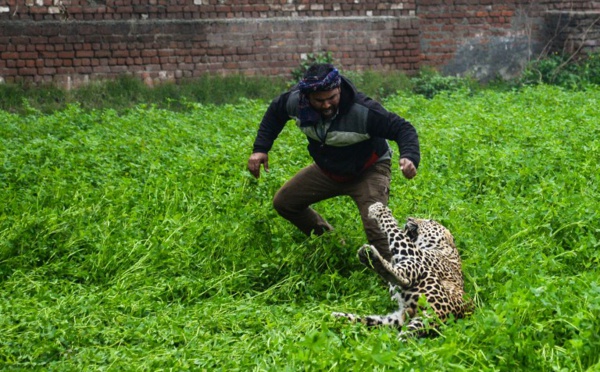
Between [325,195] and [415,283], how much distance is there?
1342mm

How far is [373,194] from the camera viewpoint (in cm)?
657

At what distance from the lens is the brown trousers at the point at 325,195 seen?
21.3 feet

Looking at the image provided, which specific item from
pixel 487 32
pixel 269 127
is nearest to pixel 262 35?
pixel 487 32

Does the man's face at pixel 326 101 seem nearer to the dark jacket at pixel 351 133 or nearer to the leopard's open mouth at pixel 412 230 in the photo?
the dark jacket at pixel 351 133

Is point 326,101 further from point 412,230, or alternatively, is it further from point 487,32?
point 487,32

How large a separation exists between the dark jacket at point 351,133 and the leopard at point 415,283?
47cm

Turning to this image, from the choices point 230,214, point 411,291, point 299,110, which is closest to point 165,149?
point 230,214

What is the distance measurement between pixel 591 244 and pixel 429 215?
1.30 m

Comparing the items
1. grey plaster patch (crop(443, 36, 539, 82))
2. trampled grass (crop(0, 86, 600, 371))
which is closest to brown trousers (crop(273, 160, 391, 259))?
trampled grass (crop(0, 86, 600, 371))

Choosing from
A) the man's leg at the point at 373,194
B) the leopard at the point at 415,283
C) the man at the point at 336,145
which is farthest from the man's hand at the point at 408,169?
the man's leg at the point at 373,194

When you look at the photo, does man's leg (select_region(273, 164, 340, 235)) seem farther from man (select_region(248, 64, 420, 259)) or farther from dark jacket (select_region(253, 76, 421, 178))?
dark jacket (select_region(253, 76, 421, 178))

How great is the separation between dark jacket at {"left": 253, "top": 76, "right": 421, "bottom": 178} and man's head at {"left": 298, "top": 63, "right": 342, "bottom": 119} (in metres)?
0.10

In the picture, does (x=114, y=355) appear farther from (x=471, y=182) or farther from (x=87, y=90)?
(x=87, y=90)

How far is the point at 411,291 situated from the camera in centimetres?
570
